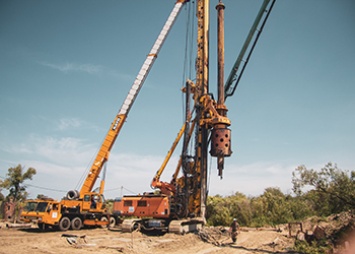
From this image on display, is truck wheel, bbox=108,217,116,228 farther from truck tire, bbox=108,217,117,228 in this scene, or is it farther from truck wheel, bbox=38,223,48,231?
truck wheel, bbox=38,223,48,231

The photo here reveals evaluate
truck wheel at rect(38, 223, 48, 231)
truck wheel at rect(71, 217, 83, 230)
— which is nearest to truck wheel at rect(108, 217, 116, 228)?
truck wheel at rect(71, 217, 83, 230)

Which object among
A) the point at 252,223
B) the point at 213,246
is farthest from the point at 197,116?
the point at 252,223

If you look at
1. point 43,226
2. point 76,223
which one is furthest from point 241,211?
point 43,226

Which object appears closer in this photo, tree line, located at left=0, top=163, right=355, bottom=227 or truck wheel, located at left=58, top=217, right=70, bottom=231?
truck wheel, located at left=58, top=217, right=70, bottom=231

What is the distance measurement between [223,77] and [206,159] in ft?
17.6

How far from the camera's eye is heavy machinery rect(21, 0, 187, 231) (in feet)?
57.7

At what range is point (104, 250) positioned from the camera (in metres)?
11.1

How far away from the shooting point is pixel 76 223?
748 inches

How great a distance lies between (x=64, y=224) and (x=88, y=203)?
2160 mm

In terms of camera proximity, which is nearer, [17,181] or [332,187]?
[332,187]

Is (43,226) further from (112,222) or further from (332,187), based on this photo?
(332,187)

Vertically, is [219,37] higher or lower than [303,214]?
higher

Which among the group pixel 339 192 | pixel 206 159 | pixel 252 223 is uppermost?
pixel 206 159

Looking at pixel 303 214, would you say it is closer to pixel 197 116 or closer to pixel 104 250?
pixel 197 116
